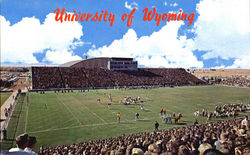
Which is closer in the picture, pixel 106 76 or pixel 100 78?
pixel 100 78

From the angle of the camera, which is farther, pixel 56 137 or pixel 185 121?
pixel 185 121

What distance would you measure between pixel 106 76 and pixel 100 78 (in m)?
3.89

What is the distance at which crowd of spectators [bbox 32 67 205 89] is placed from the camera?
196ft

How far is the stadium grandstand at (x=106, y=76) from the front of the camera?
198 ft

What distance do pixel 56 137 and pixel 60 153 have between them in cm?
637

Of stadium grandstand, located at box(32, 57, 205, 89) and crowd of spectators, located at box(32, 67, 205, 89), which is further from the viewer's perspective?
stadium grandstand, located at box(32, 57, 205, 89)

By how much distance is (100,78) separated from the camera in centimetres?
6962

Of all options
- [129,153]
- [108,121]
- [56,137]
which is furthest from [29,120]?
[129,153]

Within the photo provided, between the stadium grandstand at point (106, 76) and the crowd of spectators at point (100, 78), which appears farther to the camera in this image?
the stadium grandstand at point (106, 76)

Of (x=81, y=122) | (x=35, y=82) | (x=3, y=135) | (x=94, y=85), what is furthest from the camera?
(x=94, y=85)

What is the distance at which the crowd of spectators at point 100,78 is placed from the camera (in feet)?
196

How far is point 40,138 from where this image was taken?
57.0 ft

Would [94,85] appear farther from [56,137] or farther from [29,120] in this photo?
[56,137]

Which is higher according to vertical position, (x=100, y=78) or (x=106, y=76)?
(x=106, y=76)
